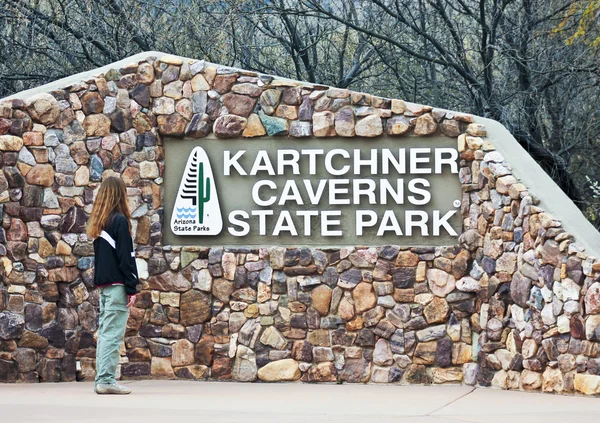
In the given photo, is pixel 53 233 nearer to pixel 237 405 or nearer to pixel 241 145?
pixel 241 145

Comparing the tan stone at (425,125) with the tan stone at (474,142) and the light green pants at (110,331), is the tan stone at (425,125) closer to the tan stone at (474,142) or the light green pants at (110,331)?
the tan stone at (474,142)

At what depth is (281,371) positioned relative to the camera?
10117 millimetres

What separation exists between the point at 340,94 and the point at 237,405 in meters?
3.41

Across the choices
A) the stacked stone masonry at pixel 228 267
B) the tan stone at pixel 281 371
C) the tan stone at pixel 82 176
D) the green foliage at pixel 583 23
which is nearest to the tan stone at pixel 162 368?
the stacked stone masonry at pixel 228 267

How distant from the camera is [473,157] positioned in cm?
999

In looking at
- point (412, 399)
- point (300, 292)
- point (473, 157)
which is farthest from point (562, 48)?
point (412, 399)

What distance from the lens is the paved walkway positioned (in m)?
7.52

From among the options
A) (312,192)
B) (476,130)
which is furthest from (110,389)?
(476,130)

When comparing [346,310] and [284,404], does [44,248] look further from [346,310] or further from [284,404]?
[284,404]

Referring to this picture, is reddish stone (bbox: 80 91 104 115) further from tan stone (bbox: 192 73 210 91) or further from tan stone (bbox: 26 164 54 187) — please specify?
tan stone (bbox: 192 73 210 91)

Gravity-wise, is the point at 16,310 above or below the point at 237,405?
above

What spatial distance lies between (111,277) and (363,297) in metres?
2.52

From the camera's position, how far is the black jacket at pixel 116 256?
347 inches

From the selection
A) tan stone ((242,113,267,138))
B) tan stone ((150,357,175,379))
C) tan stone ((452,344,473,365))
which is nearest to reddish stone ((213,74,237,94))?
tan stone ((242,113,267,138))
